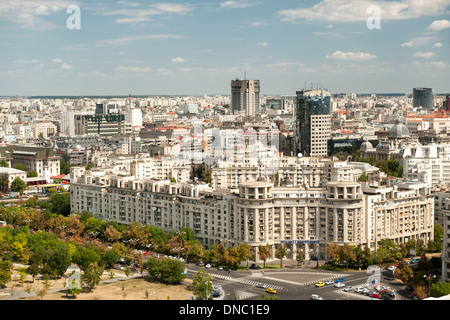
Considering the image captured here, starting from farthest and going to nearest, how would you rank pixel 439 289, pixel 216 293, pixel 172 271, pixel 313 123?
pixel 313 123 < pixel 172 271 < pixel 216 293 < pixel 439 289

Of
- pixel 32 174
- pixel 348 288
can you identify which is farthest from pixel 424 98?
Answer: pixel 348 288

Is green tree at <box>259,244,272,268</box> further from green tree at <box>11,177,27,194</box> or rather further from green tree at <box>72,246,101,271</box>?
green tree at <box>11,177,27,194</box>

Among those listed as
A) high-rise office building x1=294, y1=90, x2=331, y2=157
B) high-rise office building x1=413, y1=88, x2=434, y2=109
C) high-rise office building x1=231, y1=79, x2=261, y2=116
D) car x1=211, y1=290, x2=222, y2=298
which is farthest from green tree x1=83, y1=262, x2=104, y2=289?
high-rise office building x1=413, y1=88, x2=434, y2=109

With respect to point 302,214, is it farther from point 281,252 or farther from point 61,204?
point 61,204

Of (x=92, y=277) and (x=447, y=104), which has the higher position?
(x=447, y=104)

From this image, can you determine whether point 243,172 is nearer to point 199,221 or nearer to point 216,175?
point 216,175
